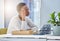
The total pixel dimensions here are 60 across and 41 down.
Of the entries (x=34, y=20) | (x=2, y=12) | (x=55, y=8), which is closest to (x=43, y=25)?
(x=34, y=20)

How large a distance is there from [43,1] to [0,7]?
2.26 ft

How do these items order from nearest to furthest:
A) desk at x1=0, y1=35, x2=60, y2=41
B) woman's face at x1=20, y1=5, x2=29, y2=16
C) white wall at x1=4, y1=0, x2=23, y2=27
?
desk at x1=0, y1=35, x2=60, y2=41
woman's face at x1=20, y1=5, x2=29, y2=16
white wall at x1=4, y1=0, x2=23, y2=27

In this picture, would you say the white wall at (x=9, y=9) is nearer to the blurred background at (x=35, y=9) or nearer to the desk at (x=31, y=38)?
the blurred background at (x=35, y=9)

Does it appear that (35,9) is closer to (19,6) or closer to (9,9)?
(19,6)

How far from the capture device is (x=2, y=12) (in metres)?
2.12

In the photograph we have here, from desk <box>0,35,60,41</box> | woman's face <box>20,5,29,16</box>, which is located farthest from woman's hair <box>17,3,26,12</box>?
desk <box>0,35,60,41</box>

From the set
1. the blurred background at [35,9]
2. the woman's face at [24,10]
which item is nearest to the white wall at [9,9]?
the blurred background at [35,9]

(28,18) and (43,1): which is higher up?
(43,1)

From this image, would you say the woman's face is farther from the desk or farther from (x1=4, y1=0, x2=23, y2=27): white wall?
the desk

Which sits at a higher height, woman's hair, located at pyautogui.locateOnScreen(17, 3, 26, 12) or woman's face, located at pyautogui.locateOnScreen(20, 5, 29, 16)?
woman's hair, located at pyautogui.locateOnScreen(17, 3, 26, 12)

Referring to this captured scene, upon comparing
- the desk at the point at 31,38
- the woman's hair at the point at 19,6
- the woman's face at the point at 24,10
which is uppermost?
the woman's hair at the point at 19,6

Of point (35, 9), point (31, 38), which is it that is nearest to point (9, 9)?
point (35, 9)

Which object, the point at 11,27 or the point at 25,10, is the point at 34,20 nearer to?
the point at 25,10

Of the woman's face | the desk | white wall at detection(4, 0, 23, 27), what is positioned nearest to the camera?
the desk
